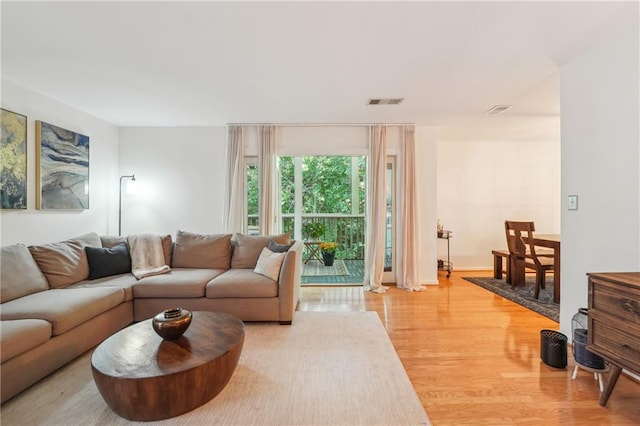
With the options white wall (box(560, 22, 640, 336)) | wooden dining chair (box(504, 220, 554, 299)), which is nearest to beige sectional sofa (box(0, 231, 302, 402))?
white wall (box(560, 22, 640, 336))

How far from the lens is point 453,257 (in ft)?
18.1

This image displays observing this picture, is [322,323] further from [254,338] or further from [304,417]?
[304,417]

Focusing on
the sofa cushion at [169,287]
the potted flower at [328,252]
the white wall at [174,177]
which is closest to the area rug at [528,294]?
the potted flower at [328,252]

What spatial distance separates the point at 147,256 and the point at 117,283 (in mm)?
488

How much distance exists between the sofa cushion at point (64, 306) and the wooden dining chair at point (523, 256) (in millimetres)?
4887

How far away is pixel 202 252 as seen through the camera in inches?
141

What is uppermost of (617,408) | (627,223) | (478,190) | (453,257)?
(478,190)

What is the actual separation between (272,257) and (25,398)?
1.99 m

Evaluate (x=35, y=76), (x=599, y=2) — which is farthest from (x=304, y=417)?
(x=35, y=76)

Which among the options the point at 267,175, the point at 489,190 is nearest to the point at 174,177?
the point at 267,175

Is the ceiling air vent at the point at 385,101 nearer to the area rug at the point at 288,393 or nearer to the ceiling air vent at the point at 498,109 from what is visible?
the ceiling air vent at the point at 498,109

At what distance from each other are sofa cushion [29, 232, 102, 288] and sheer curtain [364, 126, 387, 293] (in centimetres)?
345

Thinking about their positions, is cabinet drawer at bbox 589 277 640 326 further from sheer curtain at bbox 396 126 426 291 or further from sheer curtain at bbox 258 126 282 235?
sheer curtain at bbox 258 126 282 235

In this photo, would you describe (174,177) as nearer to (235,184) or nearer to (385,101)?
(235,184)
